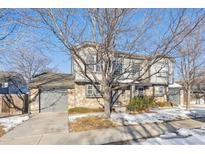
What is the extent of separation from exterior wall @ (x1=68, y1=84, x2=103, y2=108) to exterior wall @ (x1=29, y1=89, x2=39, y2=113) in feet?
8.69

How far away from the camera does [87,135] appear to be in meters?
8.12

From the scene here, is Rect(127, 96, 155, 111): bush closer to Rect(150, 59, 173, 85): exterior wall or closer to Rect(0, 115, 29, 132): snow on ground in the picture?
Rect(150, 59, 173, 85): exterior wall

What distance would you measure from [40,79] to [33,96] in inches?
99.0

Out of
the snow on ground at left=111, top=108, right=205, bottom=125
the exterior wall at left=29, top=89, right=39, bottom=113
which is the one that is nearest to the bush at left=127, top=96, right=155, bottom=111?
the snow on ground at left=111, top=108, right=205, bottom=125

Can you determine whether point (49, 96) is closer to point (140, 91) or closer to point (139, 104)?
point (139, 104)

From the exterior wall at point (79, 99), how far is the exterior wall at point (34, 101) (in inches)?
104

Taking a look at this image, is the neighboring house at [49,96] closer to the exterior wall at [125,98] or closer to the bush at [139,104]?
the exterior wall at [125,98]

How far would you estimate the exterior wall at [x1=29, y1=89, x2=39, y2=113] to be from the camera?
16234mm

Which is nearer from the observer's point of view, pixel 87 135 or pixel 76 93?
pixel 87 135

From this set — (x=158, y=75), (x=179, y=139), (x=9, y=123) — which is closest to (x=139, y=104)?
(x=158, y=75)

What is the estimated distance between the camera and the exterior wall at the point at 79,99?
17.1 meters

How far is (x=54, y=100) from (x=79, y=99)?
2.13 m
